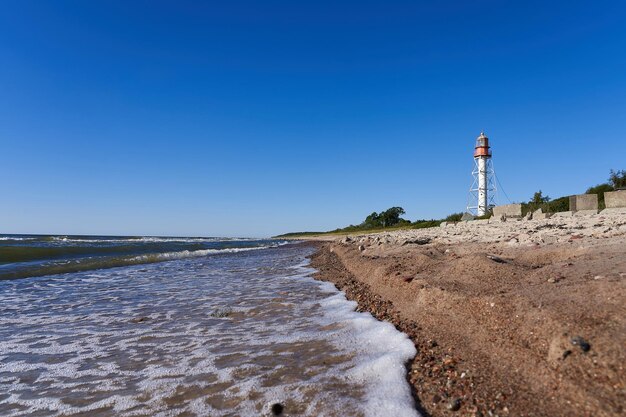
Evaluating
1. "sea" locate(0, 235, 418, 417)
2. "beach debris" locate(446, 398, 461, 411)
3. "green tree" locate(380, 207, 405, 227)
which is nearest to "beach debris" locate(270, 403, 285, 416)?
"sea" locate(0, 235, 418, 417)

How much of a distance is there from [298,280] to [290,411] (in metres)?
5.96

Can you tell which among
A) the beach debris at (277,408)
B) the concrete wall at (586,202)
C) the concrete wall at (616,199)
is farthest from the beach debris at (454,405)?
the concrete wall at (586,202)

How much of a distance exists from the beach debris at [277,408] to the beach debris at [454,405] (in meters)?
1.03

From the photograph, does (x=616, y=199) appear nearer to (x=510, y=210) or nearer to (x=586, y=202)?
(x=586, y=202)

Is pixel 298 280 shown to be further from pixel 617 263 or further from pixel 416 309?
pixel 617 263

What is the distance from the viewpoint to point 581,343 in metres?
2.29

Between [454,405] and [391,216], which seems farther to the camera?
[391,216]

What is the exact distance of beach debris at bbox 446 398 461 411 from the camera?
219 cm

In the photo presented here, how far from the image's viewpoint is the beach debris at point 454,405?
219 cm

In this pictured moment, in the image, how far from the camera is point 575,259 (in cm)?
473

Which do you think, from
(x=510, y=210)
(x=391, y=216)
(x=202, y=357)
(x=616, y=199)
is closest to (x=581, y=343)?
(x=202, y=357)

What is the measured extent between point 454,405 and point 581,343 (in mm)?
889

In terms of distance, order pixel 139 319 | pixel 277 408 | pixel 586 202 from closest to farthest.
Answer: pixel 277 408, pixel 139 319, pixel 586 202

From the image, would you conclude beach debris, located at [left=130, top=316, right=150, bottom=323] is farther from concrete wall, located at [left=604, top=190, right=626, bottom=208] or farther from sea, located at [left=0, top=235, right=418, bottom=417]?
concrete wall, located at [left=604, top=190, right=626, bottom=208]
